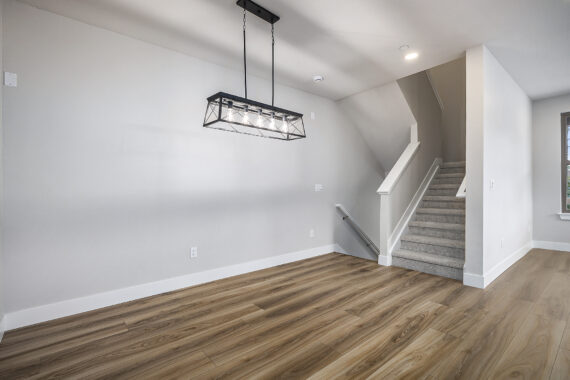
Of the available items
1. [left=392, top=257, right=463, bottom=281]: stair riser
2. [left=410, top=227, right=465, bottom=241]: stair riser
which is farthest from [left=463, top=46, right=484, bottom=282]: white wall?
[left=410, top=227, right=465, bottom=241]: stair riser

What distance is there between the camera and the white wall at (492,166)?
9.93 feet

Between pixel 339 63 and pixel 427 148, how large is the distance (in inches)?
103

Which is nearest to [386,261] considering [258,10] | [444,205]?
[444,205]

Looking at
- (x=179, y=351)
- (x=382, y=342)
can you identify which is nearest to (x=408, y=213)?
(x=382, y=342)

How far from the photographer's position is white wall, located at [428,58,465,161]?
542cm

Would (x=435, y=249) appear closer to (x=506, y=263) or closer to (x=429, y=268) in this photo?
(x=429, y=268)

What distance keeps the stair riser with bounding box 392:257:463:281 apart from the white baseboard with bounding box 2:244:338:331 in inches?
63.4

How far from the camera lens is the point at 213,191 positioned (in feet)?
11.0

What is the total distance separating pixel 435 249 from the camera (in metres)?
3.74

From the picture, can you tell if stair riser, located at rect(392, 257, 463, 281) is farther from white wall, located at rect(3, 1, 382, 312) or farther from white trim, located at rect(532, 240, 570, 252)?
white trim, located at rect(532, 240, 570, 252)

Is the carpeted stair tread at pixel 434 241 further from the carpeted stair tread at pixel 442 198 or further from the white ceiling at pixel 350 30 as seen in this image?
the white ceiling at pixel 350 30

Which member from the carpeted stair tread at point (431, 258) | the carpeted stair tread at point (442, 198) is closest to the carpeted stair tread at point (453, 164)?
the carpeted stair tread at point (442, 198)

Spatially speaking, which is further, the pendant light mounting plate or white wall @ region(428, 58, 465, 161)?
white wall @ region(428, 58, 465, 161)

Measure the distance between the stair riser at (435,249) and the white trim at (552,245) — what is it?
2607 millimetres
